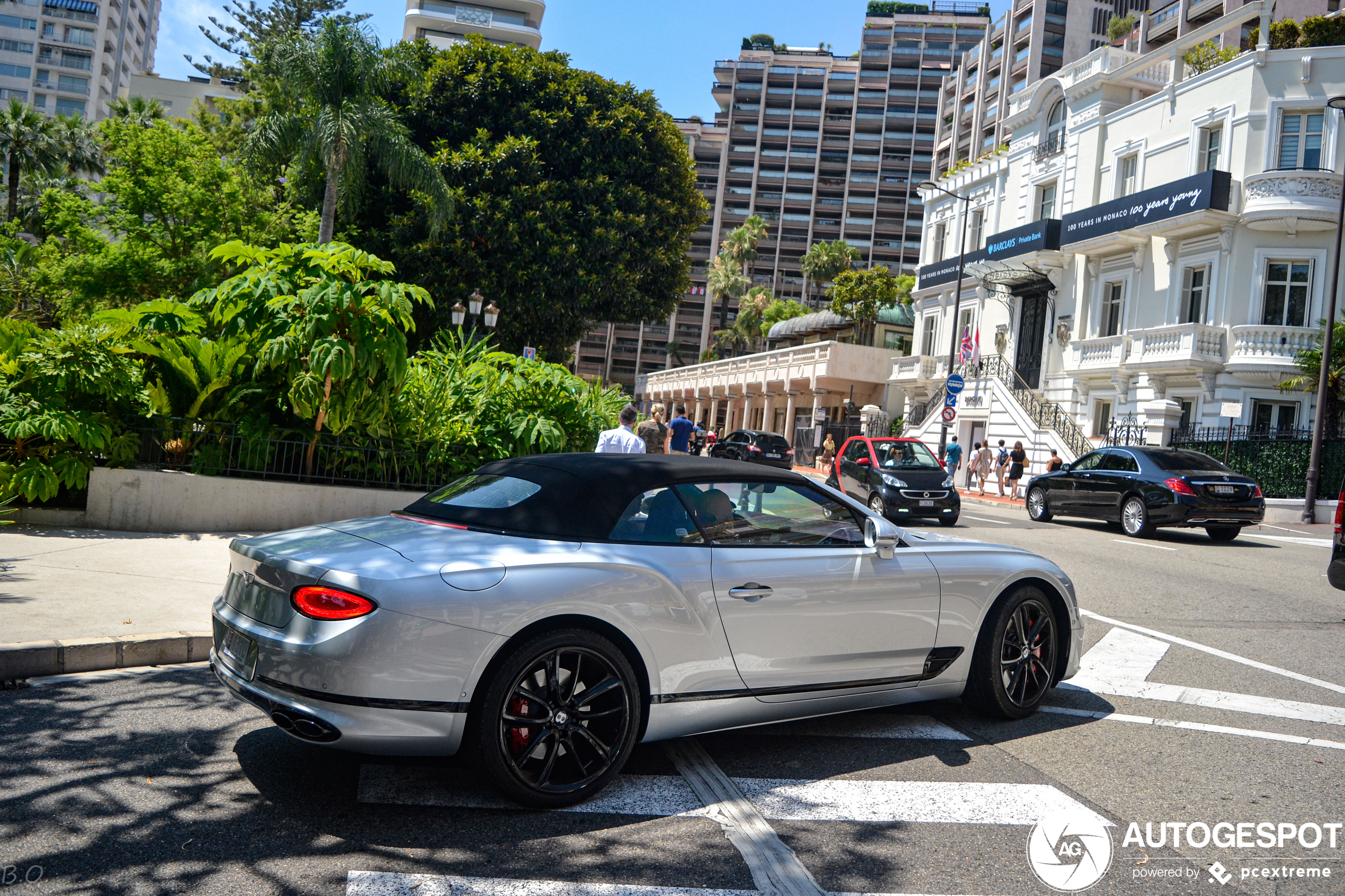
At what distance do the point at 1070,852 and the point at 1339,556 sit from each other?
22.2ft

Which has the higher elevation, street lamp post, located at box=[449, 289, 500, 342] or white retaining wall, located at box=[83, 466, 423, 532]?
street lamp post, located at box=[449, 289, 500, 342]

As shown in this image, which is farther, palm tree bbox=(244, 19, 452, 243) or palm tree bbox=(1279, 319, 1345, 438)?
palm tree bbox=(1279, 319, 1345, 438)

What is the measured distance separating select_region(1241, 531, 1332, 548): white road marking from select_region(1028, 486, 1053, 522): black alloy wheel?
11.8 ft

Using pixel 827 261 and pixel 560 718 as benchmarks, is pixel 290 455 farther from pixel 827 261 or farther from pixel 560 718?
pixel 827 261

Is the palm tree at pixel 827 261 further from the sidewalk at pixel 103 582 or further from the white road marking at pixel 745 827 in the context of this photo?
the white road marking at pixel 745 827

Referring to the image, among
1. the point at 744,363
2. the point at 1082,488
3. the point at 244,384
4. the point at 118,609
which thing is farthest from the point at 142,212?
the point at 744,363

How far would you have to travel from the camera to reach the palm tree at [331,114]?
22234mm

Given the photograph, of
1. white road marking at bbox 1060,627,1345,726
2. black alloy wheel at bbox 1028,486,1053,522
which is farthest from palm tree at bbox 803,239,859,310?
white road marking at bbox 1060,627,1345,726

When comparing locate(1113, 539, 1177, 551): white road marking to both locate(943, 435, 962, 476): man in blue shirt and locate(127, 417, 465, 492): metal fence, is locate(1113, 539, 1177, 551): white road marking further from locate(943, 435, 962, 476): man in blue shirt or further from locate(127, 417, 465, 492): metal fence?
locate(127, 417, 465, 492): metal fence

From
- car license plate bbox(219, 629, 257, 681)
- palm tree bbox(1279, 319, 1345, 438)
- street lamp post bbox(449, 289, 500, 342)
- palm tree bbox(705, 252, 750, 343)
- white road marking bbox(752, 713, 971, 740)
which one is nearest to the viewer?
car license plate bbox(219, 629, 257, 681)

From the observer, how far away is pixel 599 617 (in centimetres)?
368

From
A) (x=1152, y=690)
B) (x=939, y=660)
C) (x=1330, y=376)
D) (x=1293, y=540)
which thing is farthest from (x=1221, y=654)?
(x=1330, y=376)

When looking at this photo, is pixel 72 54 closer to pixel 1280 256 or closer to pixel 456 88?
pixel 456 88

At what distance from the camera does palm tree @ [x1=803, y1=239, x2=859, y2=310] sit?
74625 millimetres
